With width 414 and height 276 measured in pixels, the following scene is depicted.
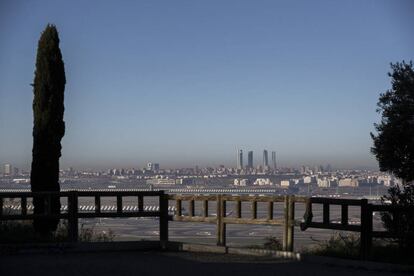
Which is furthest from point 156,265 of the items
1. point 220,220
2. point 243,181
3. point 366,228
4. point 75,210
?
point 243,181

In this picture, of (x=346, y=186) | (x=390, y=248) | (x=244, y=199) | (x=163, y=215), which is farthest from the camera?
(x=346, y=186)

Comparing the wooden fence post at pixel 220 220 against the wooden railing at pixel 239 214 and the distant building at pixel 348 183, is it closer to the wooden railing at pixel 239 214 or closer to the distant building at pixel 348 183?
the wooden railing at pixel 239 214

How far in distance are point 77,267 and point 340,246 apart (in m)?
5.14

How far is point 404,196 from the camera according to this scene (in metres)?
11.6

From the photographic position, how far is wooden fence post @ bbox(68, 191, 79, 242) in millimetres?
12945

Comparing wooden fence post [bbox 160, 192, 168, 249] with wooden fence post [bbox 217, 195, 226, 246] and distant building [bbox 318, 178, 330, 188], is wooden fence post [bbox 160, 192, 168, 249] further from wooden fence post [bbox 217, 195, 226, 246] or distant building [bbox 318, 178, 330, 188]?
distant building [bbox 318, 178, 330, 188]

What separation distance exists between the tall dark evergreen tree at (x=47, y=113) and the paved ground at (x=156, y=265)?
332 centimetres

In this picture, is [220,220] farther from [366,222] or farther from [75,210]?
[366,222]

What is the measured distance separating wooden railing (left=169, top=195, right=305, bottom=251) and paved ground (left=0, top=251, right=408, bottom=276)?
2.44ft

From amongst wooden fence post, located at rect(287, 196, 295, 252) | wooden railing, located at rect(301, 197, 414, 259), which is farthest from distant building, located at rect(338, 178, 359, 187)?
wooden railing, located at rect(301, 197, 414, 259)

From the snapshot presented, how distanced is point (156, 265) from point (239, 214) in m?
2.68

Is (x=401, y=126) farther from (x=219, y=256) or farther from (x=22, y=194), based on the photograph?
(x=22, y=194)

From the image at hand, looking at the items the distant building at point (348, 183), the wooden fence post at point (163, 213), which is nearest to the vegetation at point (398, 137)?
the wooden fence post at point (163, 213)

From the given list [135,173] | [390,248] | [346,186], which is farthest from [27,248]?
[135,173]
